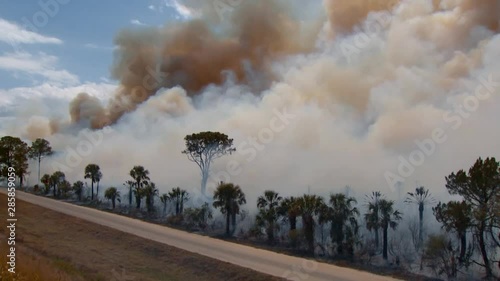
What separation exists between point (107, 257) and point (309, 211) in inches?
375

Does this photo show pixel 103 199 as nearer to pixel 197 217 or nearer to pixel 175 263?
pixel 197 217

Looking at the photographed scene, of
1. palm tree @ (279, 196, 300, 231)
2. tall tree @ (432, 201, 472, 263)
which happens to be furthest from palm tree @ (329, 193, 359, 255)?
tall tree @ (432, 201, 472, 263)

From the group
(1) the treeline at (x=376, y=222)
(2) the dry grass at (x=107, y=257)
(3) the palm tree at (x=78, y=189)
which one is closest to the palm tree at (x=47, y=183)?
(3) the palm tree at (x=78, y=189)

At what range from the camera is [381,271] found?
680 inches

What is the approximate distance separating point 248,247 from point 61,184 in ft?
100

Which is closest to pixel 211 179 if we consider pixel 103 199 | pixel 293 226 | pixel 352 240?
pixel 103 199

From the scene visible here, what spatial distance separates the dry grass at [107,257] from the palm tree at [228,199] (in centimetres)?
629

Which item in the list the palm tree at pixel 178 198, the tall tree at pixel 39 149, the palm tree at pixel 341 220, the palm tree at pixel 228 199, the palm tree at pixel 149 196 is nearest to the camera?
the palm tree at pixel 341 220

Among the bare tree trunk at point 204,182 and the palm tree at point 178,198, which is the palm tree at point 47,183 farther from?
the palm tree at point 178,198

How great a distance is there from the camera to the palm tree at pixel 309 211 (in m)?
21.4

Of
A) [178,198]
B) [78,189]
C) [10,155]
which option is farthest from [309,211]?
→ [10,155]

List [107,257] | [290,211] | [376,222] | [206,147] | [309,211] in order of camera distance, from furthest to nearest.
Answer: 1. [206,147]
2. [290,211]
3. [309,211]
4. [376,222]
5. [107,257]

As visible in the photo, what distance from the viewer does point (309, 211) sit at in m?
22.4

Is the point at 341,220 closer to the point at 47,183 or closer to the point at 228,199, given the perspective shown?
the point at 228,199
